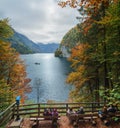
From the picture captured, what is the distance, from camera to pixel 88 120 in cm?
1565

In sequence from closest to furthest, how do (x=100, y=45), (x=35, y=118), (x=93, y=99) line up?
(x=35, y=118), (x=100, y=45), (x=93, y=99)

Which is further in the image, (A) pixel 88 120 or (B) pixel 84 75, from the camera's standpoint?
(B) pixel 84 75

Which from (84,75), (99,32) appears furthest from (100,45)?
(84,75)

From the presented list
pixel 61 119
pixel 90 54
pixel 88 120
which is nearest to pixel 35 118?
pixel 61 119

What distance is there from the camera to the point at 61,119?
1600 centimetres

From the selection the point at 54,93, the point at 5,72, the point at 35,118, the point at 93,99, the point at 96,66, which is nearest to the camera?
the point at 35,118

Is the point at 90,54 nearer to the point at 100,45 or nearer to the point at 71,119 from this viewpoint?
the point at 100,45

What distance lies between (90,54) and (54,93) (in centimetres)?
4108

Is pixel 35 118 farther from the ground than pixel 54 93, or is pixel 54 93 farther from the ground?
pixel 35 118

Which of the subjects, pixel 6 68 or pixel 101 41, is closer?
pixel 101 41

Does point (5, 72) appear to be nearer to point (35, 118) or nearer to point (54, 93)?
point (35, 118)

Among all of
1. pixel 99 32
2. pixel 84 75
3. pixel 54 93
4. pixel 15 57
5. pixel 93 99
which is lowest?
pixel 54 93

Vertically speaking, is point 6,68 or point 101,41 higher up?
point 101,41

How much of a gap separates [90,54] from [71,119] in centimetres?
893
